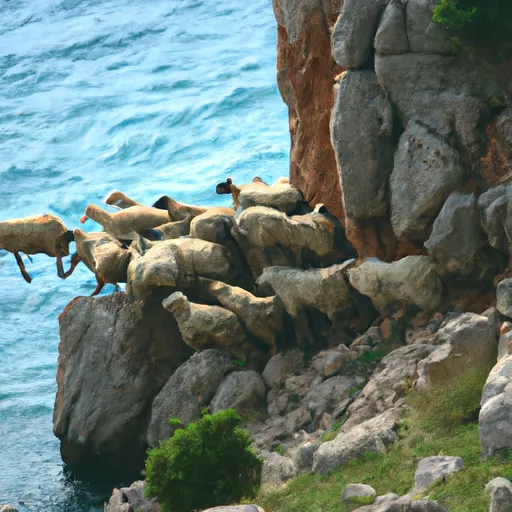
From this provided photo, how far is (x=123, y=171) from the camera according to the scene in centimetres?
6712

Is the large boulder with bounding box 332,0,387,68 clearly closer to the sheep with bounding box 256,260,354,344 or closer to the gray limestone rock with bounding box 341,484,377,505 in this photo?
the sheep with bounding box 256,260,354,344

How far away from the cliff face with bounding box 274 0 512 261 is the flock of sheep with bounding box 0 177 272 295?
6.95 meters

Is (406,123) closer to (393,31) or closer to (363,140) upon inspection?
(363,140)

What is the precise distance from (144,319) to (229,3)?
43434mm

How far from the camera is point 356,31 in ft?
96.3

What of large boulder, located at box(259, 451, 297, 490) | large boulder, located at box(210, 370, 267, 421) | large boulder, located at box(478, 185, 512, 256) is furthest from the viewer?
large boulder, located at box(210, 370, 267, 421)

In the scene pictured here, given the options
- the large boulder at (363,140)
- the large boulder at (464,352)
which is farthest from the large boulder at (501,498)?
the large boulder at (363,140)

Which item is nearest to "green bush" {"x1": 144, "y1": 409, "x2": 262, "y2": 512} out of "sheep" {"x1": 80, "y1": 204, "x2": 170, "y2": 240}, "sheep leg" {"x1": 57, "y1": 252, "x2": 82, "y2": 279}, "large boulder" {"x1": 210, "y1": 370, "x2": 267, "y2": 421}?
"large boulder" {"x1": 210, "y1": 370, "x2": 267, "y2": 421}

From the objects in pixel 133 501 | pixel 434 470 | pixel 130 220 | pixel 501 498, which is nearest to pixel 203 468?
pixel 434 470

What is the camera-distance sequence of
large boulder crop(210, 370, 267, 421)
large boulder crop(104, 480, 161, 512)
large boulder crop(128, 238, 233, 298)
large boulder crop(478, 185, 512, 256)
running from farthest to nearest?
large boulder crop(128, 238, 233, 298)
large boulder crop(210, 370, 267, 421)
large boulder crop(104, 480, 161, 512)
large boulder crop(478, 185, 512, 256)

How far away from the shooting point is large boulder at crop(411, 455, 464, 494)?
68.3 feet

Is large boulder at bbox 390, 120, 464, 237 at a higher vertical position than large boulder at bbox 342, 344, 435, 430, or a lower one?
higher

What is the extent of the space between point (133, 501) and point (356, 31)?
12.0m

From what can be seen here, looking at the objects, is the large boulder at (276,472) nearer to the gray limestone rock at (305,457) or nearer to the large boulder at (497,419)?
the gray limestone rock at (305,457)
